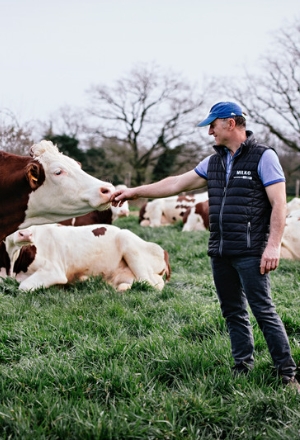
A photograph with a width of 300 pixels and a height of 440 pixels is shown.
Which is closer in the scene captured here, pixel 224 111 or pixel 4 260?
pixel 224 111

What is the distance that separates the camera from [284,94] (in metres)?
32.5

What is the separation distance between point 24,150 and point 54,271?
6.07 m

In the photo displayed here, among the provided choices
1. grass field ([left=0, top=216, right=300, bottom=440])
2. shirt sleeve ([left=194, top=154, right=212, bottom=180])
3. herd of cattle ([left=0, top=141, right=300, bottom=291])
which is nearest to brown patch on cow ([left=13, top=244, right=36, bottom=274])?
herd of cattle ([left=0, top=141, right=300, bottom=291])

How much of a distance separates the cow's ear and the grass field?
1.25 m

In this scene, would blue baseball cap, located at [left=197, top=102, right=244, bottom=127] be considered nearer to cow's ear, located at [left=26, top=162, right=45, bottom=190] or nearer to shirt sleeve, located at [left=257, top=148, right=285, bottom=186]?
shirt sleeve, located at [left=257, top=148, right=285, bottom=186]

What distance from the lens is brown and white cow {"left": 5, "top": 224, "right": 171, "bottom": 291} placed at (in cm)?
640

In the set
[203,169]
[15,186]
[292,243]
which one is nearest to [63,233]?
[15,186]

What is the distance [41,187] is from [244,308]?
5.68 feet

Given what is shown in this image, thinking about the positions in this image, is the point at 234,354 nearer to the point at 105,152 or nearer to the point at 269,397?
the point at 269,397

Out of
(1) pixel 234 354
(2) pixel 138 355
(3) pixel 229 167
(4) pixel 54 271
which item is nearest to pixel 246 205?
(3) pixel 229 167

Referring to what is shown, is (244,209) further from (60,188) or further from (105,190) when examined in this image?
(60,188)

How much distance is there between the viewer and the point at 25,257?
21.3ft

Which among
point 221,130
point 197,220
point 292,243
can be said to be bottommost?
point 292,243

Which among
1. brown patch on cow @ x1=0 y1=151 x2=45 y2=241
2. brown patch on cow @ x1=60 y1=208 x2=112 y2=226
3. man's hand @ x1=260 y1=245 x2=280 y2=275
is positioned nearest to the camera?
man's hand @ x1=260 y1=245 x2=280 y2=275
